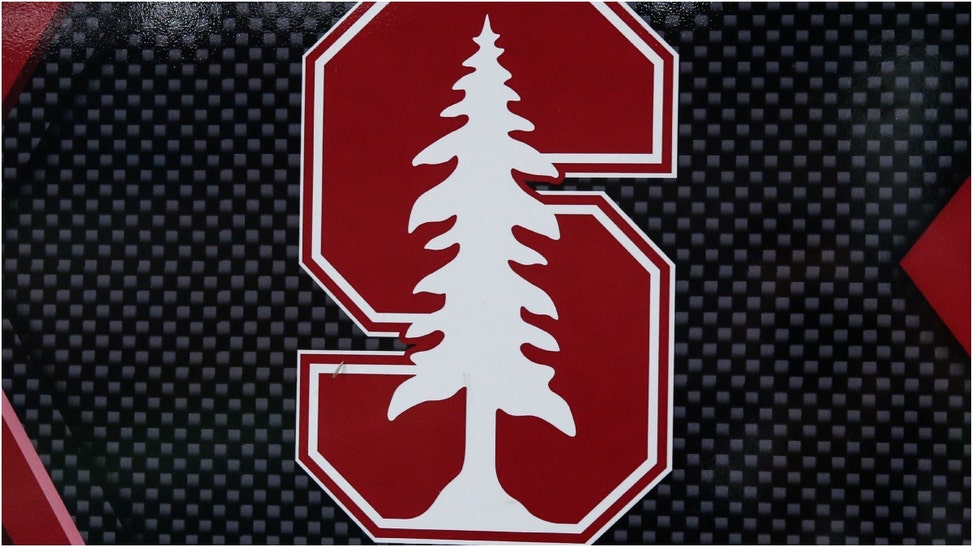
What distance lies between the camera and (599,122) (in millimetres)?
899

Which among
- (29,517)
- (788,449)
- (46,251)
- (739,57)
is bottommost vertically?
(29,517)

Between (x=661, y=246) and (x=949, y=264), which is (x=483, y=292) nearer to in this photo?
(x=661, y=246)

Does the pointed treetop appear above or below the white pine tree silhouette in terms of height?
above

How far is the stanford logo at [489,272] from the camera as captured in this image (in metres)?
0.90

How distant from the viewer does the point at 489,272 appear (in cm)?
91

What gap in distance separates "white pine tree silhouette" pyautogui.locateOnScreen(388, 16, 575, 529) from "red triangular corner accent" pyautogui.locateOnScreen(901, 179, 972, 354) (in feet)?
1.42

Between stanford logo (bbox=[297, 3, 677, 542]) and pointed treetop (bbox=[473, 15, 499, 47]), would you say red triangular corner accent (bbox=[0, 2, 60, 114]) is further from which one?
pointed treetop (bbox=[473, 15, 499, 47])

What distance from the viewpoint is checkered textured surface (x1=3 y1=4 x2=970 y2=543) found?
884 millimetres

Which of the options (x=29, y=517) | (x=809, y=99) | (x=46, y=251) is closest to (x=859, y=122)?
(x=809, y=99)

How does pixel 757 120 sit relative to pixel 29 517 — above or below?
above

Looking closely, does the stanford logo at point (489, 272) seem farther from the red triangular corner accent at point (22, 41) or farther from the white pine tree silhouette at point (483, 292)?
the red triangular corner accent at point (22, 41)

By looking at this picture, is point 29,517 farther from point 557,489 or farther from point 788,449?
point 788,449

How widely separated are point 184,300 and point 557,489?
52cm

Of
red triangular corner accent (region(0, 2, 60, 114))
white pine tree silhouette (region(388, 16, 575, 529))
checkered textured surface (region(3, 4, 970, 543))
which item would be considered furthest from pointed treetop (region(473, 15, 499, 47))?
red triangular corner accent (region(0, 2, 60, 114))
